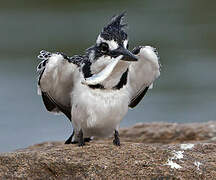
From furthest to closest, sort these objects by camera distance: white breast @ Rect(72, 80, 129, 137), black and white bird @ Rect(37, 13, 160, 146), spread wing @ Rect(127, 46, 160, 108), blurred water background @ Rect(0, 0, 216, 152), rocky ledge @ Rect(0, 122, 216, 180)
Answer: blurred water background @ Rect(0, 0, 216, 152) < spread wing @ Rect(127, 46, 160, 108) < white breast @ Rect(72, 80, 129, 137) < black and white bird @ Rect(37, 13, 160, 146) < rocky ledge @ Rect(0, 122, 216, 180)

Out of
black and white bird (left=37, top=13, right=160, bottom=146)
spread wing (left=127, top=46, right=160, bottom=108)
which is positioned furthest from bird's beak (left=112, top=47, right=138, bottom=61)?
spread wing (left=127, top=46, right=160, bottom=108)

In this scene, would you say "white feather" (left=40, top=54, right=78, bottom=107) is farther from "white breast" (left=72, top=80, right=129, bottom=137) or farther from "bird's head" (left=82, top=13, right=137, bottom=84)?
"bird's head" (left=82, top=13, right=137, bottom=84)

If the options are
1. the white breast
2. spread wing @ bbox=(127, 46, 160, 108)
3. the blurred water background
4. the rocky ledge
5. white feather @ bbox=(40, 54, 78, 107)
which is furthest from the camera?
the blurred water background

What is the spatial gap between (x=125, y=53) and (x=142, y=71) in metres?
0.95

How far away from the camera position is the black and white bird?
7164mm

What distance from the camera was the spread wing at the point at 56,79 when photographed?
293 inches

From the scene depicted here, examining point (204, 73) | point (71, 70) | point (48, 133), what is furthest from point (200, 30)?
point (71, 70)

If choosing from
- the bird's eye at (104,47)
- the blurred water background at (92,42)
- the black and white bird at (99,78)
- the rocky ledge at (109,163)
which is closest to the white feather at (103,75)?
the black and white bird at (99,78)

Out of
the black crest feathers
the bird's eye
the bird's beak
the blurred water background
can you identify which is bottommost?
the blurred water background

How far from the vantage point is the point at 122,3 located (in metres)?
20.4

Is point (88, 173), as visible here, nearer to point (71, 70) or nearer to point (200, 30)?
point (71, 70)

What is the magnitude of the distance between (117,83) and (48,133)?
19.6 feet

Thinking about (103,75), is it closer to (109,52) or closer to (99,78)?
(99,78)

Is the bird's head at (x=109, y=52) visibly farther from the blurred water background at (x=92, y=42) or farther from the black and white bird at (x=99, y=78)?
the blurred water background at (x=92, y=42)
